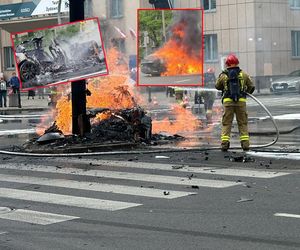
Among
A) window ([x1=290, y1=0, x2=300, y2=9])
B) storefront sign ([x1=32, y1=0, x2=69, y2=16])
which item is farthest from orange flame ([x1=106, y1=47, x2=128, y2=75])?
storefront sign ([x1=32, y1=0, x2=69, y2=16])

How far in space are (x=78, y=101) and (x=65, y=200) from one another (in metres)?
4.93

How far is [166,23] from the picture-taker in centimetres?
1270

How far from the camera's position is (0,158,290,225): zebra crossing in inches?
265

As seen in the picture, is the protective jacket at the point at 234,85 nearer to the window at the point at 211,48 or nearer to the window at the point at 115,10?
the window at the point at 115,10

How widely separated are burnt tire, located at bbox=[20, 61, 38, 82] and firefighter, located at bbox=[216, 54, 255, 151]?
3636mm

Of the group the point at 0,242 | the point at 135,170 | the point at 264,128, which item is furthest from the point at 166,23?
the point at 0,242

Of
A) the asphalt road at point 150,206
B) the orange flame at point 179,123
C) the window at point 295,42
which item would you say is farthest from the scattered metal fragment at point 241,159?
the window at point 295,42

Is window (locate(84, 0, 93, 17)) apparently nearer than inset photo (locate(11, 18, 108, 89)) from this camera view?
No

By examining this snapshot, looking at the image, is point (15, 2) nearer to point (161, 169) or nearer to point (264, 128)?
point (264, 128)

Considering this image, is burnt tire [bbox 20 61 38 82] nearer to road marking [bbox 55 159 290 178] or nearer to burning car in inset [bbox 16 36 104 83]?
burning car in inset [bbox 16 36 104 83]

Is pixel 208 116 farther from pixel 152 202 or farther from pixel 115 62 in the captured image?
pixel 152 202

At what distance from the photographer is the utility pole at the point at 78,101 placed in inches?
466

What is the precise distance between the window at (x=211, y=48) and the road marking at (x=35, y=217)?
73.6 feet

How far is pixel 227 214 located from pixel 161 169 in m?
2.98
